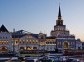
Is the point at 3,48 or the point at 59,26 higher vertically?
the point at 59,26

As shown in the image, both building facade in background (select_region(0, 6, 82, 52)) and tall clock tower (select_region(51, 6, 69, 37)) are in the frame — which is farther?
tall clock tower (select_region(51, 6, 69, 37))

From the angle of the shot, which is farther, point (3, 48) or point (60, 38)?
point (60, 38)

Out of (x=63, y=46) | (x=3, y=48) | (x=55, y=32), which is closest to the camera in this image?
(x=3, y=48)

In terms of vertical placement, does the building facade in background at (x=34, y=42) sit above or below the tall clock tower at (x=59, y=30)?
below

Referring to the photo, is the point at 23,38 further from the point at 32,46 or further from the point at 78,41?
the point at 78,41

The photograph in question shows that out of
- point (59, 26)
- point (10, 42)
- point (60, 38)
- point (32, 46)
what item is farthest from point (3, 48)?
point (59, 26)

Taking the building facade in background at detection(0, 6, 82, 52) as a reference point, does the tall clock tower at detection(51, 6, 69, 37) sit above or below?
above

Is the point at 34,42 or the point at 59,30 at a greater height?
the point at 59,30

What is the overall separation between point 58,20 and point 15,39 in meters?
22.6

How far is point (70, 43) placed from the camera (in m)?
103

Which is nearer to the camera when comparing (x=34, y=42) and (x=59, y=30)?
(x=34, y=42)

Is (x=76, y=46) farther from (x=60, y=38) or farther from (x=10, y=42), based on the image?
(x=10, y=42)

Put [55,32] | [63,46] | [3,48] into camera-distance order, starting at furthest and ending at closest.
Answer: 1. [55,32]
2. [63,46]
3. [3,48]

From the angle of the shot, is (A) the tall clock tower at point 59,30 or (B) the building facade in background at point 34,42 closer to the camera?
(B) the building facade in background at point 34,42
